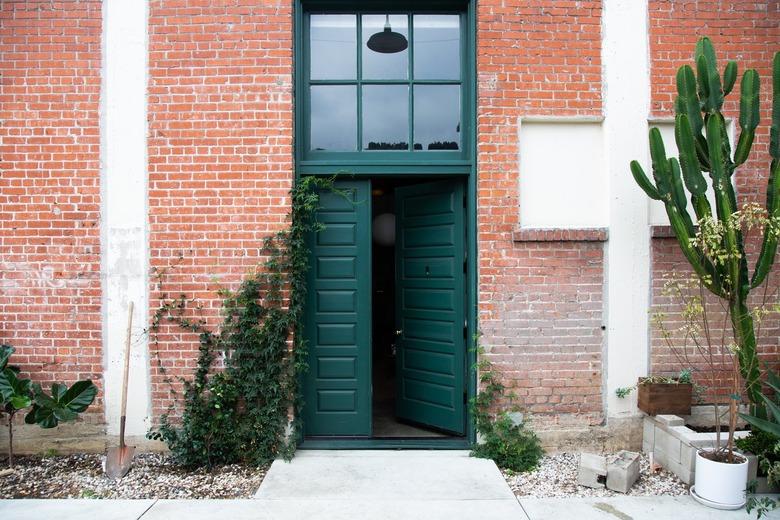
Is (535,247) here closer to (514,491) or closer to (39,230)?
(514,491)

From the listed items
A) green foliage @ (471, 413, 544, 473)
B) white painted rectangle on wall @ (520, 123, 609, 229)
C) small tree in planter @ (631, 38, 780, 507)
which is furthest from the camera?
white painted rectangle on wall @ (520, 123, 609, 229)

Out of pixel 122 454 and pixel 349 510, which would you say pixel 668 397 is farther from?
pixel 122 454

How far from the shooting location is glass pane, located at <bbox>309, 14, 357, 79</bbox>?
4.84 metres

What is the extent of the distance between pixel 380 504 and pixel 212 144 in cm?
327

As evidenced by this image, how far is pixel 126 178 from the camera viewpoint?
4.57m

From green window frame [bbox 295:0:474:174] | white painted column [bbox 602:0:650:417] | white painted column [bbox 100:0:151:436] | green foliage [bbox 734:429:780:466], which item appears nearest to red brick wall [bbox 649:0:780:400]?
white painted column [bbox 602:0:650:417]

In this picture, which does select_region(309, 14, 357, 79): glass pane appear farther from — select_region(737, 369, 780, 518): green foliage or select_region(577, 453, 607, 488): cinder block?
select_region(737, 369, 780, 518): green foliage

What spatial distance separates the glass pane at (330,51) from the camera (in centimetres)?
484

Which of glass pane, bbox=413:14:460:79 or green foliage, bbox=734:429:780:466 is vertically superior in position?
glass pane, bbox=413:14:460:79

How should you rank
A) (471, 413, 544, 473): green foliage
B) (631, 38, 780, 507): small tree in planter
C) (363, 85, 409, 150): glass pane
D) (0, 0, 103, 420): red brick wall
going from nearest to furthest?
1. (631, 38, 780, 507): small tree in planter
2. (471, 413, 544, 473): green foliage
3. (0, 0, 103, 420): red brick wall
4. (363, 85, 409, 150): glass pane

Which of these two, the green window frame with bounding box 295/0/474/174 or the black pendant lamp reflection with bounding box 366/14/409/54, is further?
the black pendant lamp reflection with bounding box 366/14/409/54

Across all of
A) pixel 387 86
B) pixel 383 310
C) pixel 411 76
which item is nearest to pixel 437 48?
pixel 411 76

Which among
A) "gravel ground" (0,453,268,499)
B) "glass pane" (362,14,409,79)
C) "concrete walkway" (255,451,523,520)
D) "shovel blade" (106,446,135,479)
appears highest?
"glass pane" (362,14,409,79)

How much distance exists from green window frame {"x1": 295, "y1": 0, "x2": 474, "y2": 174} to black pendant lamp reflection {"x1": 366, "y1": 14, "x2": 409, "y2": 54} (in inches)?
3.2
